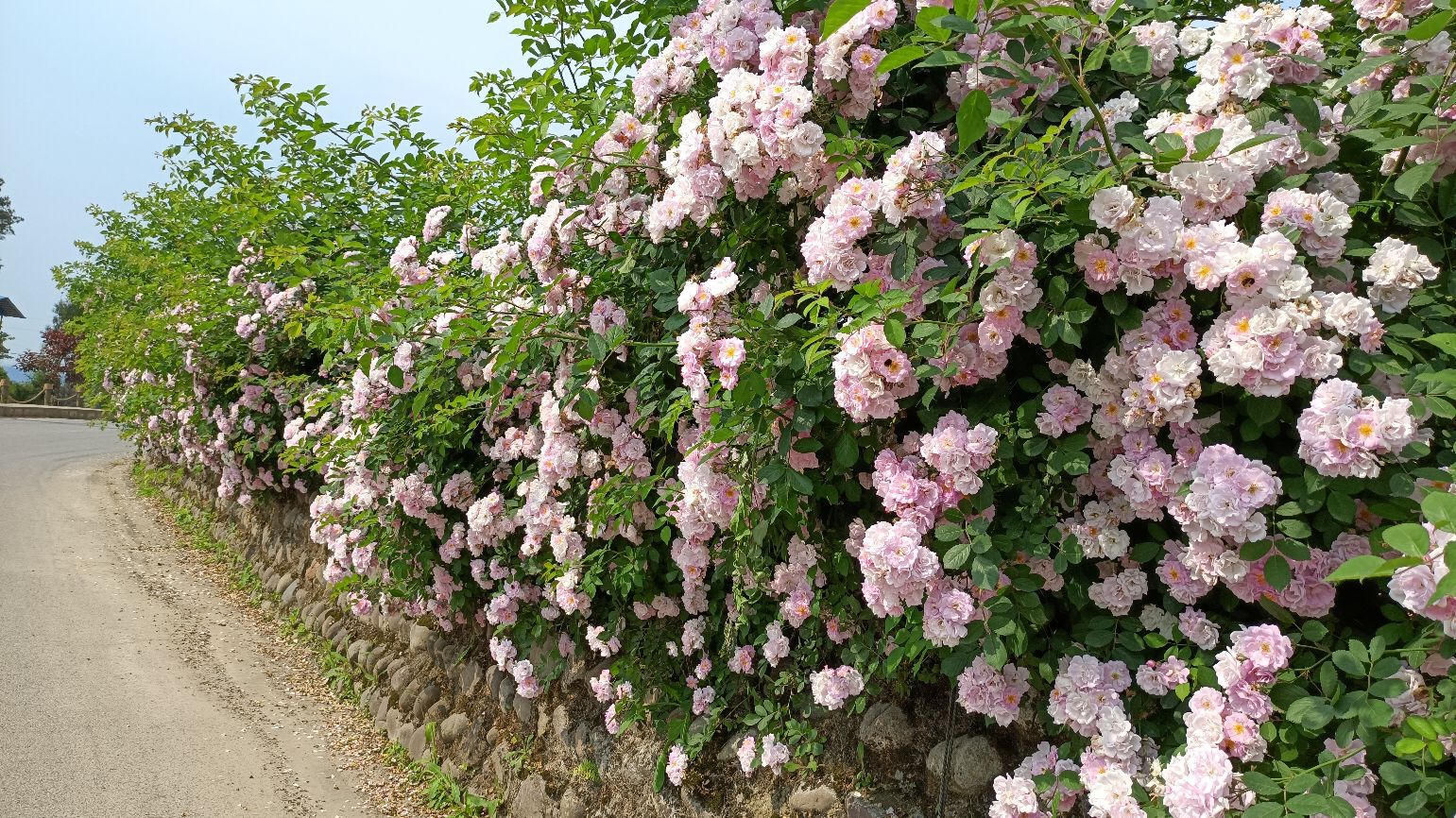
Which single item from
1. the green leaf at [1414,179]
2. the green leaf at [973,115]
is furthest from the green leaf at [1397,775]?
the green leaf at [973,115]

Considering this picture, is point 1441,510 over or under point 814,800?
over

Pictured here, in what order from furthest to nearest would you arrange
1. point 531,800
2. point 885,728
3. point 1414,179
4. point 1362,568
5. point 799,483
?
point 531,800 < point 885,728 < point 799,483 < point 1414,179 < point 1362,568

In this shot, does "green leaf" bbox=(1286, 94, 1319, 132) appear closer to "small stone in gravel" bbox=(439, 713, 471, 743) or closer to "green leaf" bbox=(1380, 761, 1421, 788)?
"green leaf" bbox=(1380, 761, 1421, 788)

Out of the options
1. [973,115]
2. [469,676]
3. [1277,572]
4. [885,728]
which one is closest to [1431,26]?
[973,115]

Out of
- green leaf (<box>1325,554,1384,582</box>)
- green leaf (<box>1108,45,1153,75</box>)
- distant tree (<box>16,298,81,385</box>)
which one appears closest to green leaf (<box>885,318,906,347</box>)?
green leaf (<box>1108,45,1153,75</box>)

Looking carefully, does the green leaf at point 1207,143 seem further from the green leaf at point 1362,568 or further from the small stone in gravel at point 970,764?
the small stone in gravel at point 970,764

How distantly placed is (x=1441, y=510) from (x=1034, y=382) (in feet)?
2.57

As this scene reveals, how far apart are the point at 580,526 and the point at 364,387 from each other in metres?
1.74

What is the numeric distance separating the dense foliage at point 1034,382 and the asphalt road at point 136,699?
224 cm

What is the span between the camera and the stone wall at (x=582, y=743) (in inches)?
94.0

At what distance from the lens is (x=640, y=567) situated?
304 cm

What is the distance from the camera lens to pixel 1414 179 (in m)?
1.65

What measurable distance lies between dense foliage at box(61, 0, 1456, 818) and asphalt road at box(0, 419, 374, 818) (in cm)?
224

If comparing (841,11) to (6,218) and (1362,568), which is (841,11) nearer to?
(1362,568)
